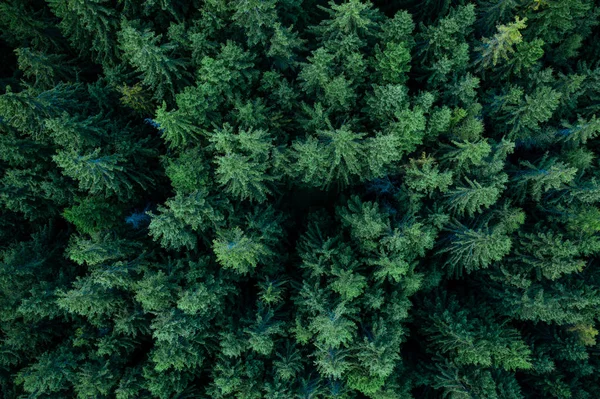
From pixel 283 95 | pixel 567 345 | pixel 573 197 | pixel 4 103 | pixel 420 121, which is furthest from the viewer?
pixel 567 345

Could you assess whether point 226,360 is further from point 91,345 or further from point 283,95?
point 283,95

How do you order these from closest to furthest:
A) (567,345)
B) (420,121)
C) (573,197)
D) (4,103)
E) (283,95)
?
(4,103)
(420,121)
(283,95)
(573,197)
(567,345)

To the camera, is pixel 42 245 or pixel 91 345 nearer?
pixel 91 345

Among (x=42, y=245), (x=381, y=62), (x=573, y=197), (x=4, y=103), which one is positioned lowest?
(x=42, y=245)

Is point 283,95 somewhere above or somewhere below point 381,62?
below

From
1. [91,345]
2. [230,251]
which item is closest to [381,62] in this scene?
[230,251]

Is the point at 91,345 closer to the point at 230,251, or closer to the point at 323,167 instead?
the point at 230,251
